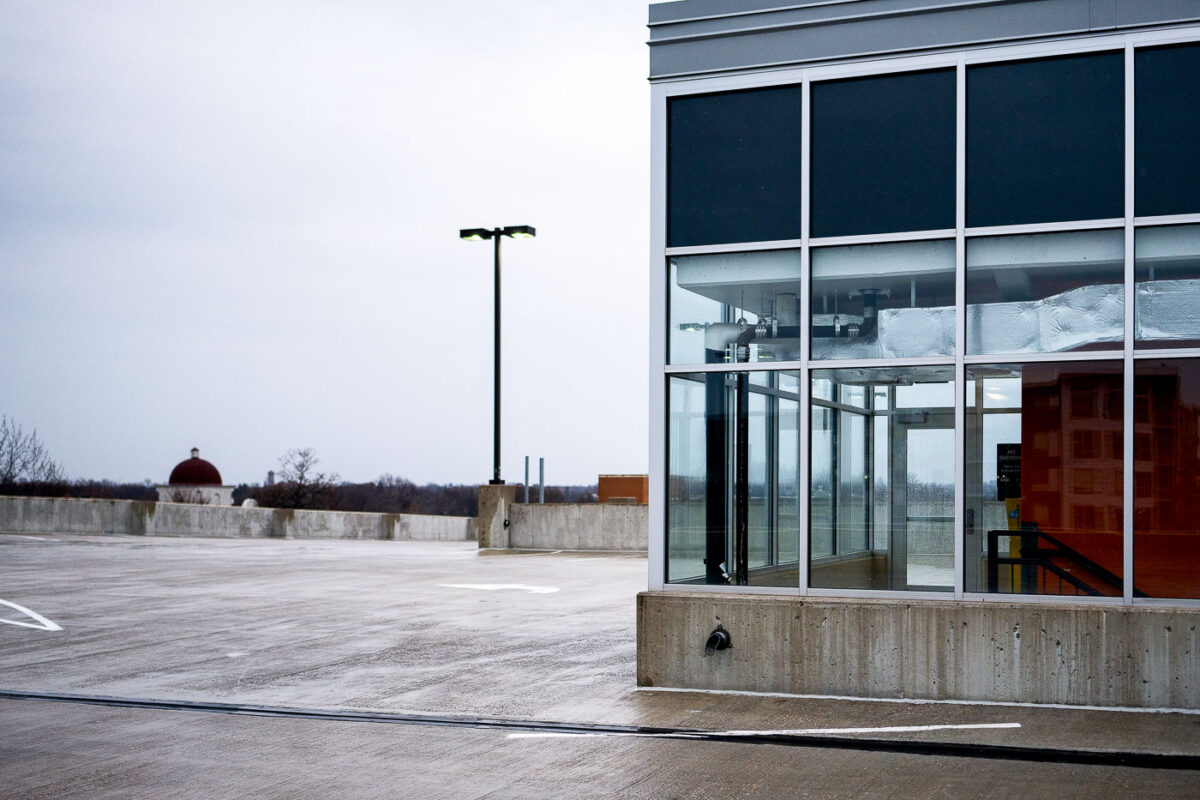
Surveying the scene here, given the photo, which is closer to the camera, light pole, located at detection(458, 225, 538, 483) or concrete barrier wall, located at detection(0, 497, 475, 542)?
light pole, located at detection(458, 225, 538, 483)

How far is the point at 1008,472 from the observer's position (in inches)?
432

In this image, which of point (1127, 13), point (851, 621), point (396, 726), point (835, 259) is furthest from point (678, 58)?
point (396, 726)

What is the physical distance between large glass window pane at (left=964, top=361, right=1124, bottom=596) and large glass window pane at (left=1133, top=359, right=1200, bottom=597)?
0.16 m

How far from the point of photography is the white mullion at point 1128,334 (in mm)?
10586

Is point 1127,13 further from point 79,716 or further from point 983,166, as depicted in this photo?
point 79,716

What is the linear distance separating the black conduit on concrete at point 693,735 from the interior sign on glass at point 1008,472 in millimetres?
2502

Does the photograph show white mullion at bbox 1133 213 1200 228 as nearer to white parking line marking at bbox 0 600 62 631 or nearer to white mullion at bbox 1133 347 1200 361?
white mullion at bbox 1133 347 1200 361

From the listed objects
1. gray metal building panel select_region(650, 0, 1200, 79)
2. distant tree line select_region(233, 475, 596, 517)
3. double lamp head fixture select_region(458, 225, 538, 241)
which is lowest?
distant tree line select_region(233, 475, 596, 517)

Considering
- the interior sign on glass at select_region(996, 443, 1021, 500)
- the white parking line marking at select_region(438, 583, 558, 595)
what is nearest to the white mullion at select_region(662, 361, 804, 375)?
the interior sign on glass at select_region(996, 443, 1021, 500)

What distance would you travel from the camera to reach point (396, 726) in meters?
10.5

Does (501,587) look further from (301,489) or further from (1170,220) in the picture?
(301,489)

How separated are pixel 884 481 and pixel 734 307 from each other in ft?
7.04

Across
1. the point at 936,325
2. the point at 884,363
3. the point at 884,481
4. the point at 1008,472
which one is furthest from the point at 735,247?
the point at 1008,472

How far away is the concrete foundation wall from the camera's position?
10.3m
